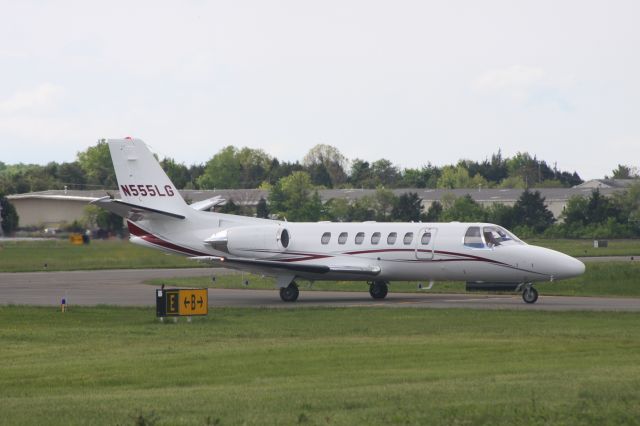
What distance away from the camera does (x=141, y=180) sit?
4094cm

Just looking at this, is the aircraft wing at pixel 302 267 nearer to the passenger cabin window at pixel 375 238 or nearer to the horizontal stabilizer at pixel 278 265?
the horizontal stabilizer at pixel 278 265

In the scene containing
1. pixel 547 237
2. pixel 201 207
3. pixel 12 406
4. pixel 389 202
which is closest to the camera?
pixel 12 406

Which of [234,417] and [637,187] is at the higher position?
[637,187]

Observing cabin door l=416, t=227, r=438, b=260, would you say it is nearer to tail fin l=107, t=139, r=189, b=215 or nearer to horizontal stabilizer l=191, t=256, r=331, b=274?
horizontal stabilizer l=191, t=256, r=331, b=274

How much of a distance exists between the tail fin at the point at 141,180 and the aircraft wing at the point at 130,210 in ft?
2.43

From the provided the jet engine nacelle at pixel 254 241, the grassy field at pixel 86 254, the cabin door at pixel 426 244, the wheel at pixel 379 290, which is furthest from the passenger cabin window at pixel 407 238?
the grassy field at pixel 86 254

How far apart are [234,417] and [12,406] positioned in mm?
3402

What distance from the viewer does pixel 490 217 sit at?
290 feet

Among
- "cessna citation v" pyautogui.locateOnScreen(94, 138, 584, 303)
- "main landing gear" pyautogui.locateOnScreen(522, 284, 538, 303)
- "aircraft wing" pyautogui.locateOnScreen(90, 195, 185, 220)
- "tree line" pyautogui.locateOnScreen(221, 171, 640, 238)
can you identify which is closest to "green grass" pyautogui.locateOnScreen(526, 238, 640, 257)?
"tree line" pyautogui.locateOnScreen(221, 171, 640, 238)

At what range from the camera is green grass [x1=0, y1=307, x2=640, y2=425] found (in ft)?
48.8

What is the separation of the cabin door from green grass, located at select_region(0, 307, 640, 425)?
5318 mm

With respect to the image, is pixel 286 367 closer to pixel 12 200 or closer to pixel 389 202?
pixel 12 200

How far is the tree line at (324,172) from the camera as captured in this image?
13012 centimetres

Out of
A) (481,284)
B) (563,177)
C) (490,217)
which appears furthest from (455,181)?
(481,284)
